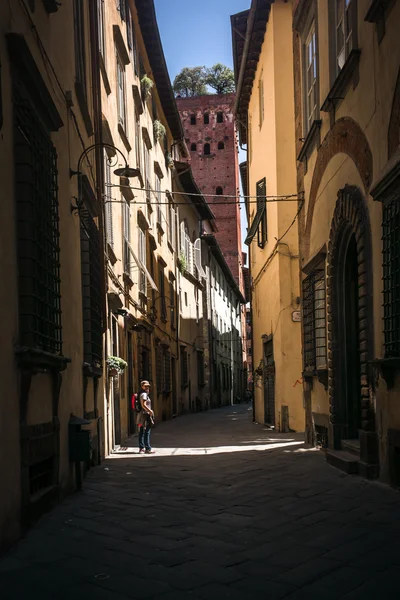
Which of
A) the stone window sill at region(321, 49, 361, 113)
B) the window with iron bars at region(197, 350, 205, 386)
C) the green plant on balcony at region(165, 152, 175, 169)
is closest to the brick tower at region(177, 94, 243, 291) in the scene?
the window with iron bars at region(197, 350, 205, 386)

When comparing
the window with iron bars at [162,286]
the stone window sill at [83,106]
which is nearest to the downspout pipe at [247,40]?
the window with iron bars at [162,286]

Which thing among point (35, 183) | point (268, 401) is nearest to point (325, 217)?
point (35, 183)

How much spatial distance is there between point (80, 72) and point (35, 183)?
451 centimetres

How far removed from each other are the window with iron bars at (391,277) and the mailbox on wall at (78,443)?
3283mm

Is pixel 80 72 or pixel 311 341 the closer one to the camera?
pixel 80 72

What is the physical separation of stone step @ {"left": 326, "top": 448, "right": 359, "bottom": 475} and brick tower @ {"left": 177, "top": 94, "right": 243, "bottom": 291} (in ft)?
149

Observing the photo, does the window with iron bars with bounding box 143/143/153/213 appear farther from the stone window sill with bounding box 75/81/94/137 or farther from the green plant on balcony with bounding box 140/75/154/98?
the stone window sill with bounding box 75/81/94/137

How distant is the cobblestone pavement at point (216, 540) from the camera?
4.29 m

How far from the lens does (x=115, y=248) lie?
14.7 metres

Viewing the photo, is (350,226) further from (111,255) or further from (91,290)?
(111,255)

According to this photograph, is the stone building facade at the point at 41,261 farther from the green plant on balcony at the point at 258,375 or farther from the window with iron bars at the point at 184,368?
the window with iron bars at the point at 184,368

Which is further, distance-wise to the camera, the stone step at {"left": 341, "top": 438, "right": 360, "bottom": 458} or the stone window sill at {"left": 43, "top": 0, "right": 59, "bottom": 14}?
the stone step at {"left": 341, "top": 438, "right": 360, "bottom": 458}

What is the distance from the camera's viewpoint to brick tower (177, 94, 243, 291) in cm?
5531

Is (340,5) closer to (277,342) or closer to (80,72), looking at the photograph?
(80,72)
